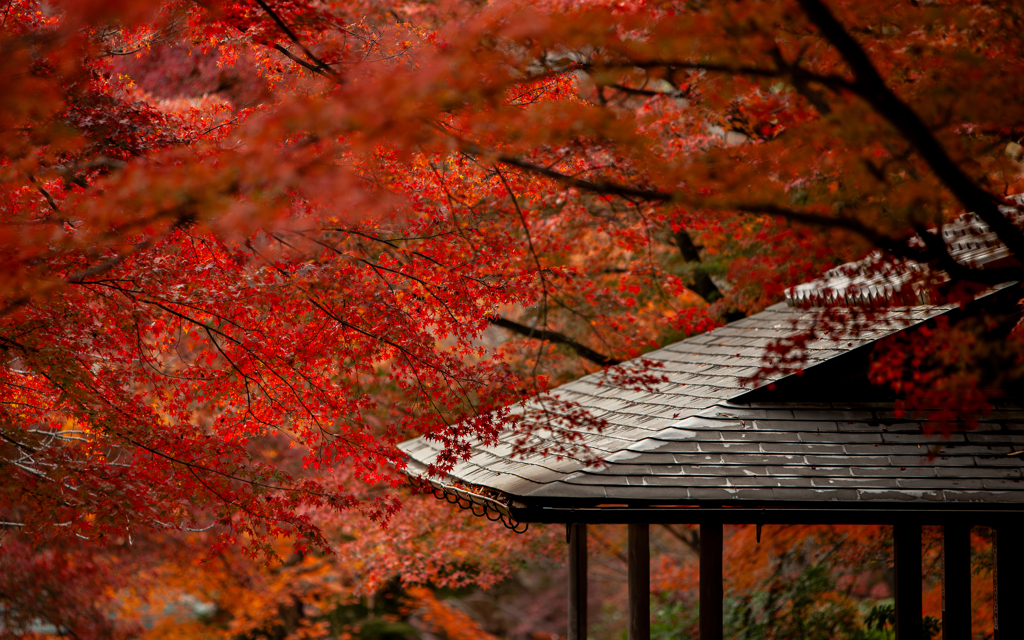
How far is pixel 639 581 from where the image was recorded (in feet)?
20.3

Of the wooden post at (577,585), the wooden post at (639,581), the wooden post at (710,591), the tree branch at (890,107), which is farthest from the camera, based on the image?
the wooden post at (577,585)

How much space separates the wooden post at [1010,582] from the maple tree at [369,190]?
1.15 metres

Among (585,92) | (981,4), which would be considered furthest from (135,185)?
(585,92)

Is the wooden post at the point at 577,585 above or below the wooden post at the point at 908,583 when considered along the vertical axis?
below

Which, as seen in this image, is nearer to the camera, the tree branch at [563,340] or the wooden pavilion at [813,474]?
the wooden pavilion at [813,474]

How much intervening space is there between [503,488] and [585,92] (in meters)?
6.60

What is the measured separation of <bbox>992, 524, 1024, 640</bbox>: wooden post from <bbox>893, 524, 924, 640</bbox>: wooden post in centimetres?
57

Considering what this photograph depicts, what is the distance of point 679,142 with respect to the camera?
9516 millimetres

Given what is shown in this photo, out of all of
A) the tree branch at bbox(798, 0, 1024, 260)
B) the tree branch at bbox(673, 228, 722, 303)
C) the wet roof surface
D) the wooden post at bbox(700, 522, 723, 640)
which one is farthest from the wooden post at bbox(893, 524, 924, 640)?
the tree branch at bbox(673, 228, 722, 303)

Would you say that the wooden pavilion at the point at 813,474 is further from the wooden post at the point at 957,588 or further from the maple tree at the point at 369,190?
the maple tree at the point at 369,190

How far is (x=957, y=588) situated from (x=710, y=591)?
163 cm

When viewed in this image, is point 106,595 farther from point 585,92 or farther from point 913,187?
point 913,187

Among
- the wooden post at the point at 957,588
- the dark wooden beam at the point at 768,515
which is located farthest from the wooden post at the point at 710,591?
the wooden post at the point at 957,588

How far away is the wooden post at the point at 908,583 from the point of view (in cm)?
531
